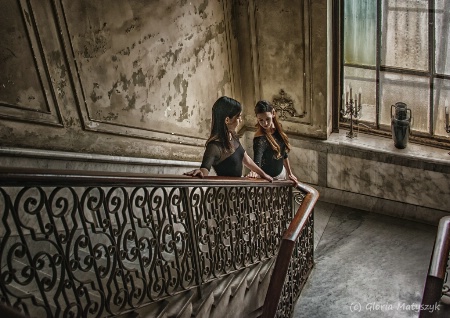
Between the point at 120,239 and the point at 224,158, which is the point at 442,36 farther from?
the point at 120,239

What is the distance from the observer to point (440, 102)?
6.68 meters

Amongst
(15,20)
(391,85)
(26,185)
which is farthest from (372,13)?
(26,185)

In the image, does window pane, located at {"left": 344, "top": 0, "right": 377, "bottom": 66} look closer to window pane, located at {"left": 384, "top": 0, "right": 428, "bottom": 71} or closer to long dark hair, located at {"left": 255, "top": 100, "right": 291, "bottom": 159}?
window pane, located at {"left": 384, "top": 0, "right": 428, "bottom": 71}

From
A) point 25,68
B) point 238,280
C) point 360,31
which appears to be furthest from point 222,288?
point 360,31

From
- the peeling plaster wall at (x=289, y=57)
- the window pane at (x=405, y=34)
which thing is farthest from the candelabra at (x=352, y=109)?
the window pane at (x=405, y=34)

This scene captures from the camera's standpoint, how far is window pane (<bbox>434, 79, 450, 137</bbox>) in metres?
6.59

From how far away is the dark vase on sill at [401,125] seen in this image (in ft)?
22.3

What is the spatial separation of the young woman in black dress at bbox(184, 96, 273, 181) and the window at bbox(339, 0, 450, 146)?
2.58 metres

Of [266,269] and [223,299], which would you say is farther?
[266,269]

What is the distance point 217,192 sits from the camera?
14.3 ft

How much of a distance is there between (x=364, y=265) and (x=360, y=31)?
8.97ft

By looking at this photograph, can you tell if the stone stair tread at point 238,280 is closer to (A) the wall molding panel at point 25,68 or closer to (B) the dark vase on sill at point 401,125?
(A) the wall molding panel at point 25,68

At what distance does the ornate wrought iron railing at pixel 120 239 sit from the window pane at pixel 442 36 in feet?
8.06

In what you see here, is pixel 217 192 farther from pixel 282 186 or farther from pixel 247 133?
pixel 247 133
